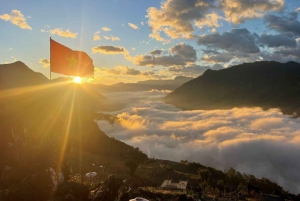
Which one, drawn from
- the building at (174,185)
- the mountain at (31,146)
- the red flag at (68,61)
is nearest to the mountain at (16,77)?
the mountain at (31,146)

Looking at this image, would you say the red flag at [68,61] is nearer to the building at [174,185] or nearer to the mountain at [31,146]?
the mountain at [31,146]

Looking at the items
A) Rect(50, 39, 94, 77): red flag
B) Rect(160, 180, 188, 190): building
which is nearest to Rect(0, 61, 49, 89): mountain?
Rect(50, 39, 94, 77): red flag

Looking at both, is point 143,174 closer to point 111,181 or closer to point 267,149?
point 111,181

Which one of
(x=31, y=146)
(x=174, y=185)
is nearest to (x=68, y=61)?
(x=31, y=146)

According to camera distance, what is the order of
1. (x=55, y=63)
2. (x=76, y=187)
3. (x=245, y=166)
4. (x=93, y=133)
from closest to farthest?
(x=76, y=187), (x=55, y=63), (x=93, y=133), (x=245, y=166)

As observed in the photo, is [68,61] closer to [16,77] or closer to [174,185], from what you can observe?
[174,185]

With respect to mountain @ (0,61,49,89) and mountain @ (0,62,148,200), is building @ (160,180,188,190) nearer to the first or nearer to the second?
mountain @ (0,62,148,200)

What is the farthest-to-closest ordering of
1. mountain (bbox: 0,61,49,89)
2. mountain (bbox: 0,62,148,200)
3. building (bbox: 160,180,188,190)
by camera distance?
mountain (bbox: 0,61,49,89) < building (bbox: 160,180,188,190) < mountain (bbox: 0,62,148,200)

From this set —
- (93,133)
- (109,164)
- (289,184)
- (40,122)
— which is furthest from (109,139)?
(289,184)
